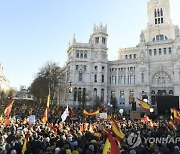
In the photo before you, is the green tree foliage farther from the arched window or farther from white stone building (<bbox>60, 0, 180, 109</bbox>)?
the arched window

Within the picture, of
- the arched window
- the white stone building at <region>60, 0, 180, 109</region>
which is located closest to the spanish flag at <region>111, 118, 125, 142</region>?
the white stone building at <region>60, 0, 180, 109</region>

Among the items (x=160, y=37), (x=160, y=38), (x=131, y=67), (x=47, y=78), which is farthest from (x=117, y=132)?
(x=160, y=37)

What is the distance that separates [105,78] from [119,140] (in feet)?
193

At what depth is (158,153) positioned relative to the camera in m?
8.17

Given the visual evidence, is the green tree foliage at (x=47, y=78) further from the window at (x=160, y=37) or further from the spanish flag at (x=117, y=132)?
the spanish flag at (x=117, y=132)

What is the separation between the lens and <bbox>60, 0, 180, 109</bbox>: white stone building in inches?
2507

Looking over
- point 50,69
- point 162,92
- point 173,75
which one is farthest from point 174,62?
point 50,69

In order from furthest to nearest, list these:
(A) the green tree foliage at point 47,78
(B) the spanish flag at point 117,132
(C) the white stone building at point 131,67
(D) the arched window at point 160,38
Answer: (D) the arched window at point 160,38
(C) the white stone building at point 131,67
(A) the green tree foliage at point 47,78
(B) the spanish flag at point 117,132

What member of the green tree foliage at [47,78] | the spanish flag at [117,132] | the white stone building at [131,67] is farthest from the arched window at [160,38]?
the spanish flag at [117,132]

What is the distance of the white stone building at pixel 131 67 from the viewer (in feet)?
209

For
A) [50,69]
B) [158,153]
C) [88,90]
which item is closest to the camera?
[158,153]

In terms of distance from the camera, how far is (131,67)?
68.7 meters

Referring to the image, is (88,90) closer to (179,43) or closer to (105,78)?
(105,78)

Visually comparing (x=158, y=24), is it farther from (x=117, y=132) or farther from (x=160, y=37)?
(x=117, y=132)
